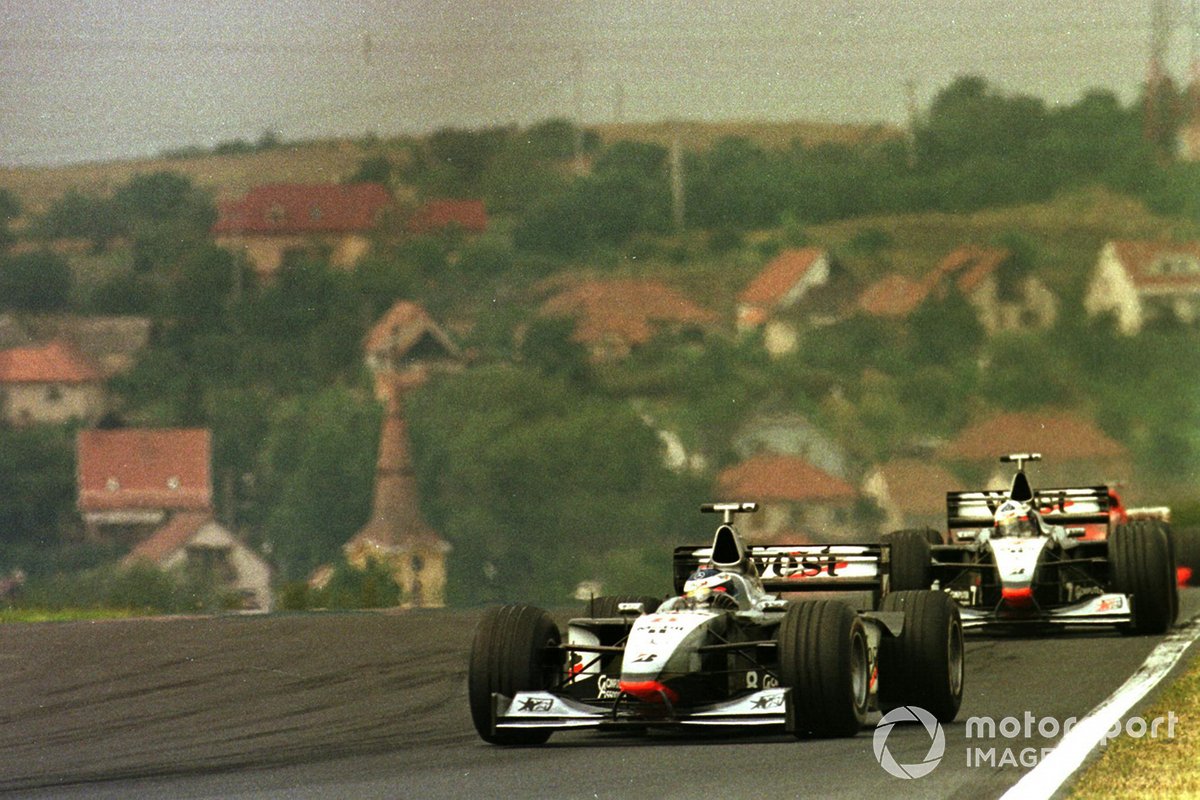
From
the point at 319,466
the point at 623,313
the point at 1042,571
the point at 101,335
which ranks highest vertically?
the point at 623,313

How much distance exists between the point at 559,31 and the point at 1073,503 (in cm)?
2169

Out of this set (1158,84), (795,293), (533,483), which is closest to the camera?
(1158,84)

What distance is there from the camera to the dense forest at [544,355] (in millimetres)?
35656

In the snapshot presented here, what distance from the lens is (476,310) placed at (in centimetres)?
3641

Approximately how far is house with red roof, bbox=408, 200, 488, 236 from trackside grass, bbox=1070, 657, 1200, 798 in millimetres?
27745

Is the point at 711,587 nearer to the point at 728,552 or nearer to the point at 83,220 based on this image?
the point at 728,552

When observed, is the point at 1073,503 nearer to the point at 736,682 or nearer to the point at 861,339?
the point at 736,682

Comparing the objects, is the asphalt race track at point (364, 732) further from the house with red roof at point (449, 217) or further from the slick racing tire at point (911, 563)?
the house with red roof at point (449, 217)

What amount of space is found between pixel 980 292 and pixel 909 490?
13.4ft

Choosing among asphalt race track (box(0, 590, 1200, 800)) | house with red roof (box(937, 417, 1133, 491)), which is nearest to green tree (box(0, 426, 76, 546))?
house with red roof (box(937, 417, 1133, 491))

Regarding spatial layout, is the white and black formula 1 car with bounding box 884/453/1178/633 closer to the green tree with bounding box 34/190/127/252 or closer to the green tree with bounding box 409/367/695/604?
the green tree with bounding box 409/367/695/604

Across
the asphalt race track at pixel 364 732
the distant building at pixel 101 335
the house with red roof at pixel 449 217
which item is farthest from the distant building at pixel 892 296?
the asphalt race track at pixel 364 732

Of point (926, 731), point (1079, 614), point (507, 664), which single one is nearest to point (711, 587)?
point (507, 664)

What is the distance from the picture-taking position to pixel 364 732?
10156mm
